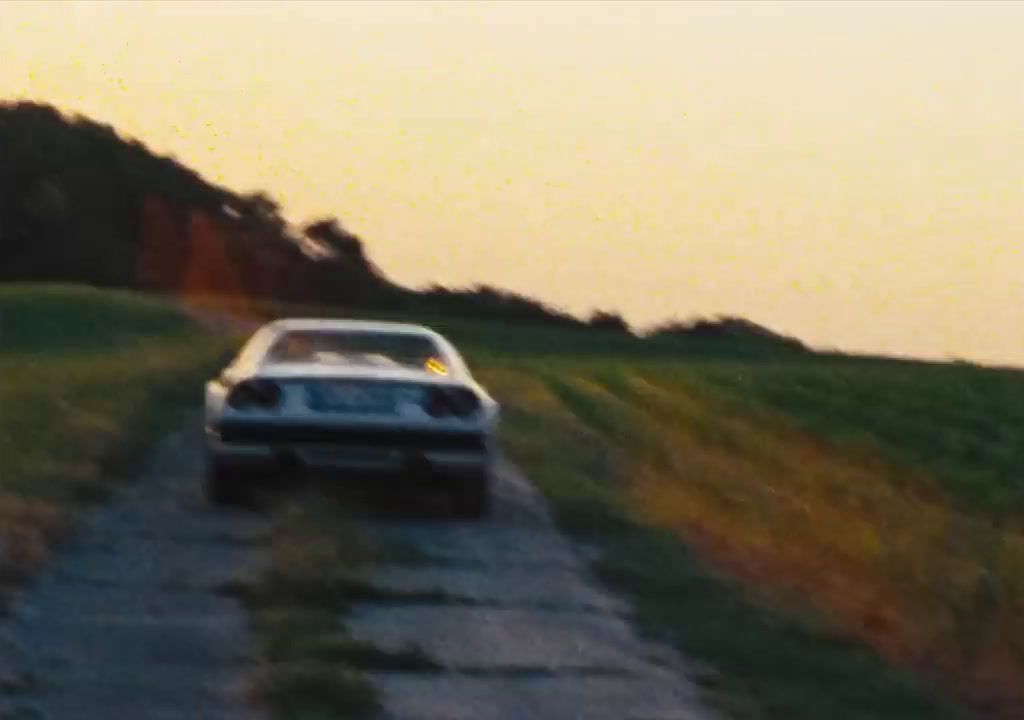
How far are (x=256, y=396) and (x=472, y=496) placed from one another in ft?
4.81

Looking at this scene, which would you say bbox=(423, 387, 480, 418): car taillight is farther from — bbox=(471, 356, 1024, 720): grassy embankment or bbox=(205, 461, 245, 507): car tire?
bbox=(205, 461, 245, 507): car tire

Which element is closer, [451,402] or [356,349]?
[451,402]

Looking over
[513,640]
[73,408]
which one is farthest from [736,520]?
[513,640]

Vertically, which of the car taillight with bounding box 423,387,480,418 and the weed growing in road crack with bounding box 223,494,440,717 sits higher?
the car taillight with bounding box 423,387,480,418

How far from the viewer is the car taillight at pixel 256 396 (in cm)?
1484

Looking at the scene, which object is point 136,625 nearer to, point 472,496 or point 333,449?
point 333,449

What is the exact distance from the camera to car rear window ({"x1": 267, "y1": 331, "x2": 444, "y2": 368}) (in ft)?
52.3

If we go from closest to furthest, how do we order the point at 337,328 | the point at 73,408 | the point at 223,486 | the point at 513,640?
1. the point at 513,640
2. the point at 223,486
3. the point at 337,328
4. the point at 73,408

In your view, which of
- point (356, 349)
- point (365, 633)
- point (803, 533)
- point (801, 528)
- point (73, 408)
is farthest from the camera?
point (73, 408)

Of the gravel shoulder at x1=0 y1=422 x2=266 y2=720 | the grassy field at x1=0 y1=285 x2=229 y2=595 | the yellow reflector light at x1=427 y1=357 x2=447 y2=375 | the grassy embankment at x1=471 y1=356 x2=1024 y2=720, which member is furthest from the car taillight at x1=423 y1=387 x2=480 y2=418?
the grassy field at x1=0 y1=285 x2=229 y2=595

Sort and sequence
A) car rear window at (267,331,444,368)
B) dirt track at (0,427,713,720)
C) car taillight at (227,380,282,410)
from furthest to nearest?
car rear window at (267,331,444,368)
car taillight at (227,380,282,410)
dirt track at (0,427,713,720)

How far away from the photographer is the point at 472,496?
15.3m

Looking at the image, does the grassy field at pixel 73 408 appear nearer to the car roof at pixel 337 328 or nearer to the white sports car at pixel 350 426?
the white sports car at pixel 350 426

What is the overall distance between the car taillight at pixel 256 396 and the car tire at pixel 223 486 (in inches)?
15.3
